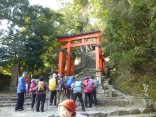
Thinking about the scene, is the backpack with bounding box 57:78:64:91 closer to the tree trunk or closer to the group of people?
the group of people

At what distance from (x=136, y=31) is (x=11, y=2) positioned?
9.39 meters

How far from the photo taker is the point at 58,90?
1129cm

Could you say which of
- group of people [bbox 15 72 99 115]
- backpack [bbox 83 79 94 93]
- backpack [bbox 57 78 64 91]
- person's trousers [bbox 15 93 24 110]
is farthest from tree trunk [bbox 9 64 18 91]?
backpack [bbox 83 79 94 93]

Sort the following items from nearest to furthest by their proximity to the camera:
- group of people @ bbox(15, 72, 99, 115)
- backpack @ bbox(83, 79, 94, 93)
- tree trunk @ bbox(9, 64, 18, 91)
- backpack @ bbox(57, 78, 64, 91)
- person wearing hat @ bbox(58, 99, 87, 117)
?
person wearing hat @ bbox(58, 99, 87, 117) < group of people @ bbox(15, 72, 99, 115) < backpack @ bbox(83, 79, 94, 93) < backpack @ bbox(57, 78, 64, 91) < tree trunk @ bbox(9, 64, 18, 91)

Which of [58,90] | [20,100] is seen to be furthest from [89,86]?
[20,100]

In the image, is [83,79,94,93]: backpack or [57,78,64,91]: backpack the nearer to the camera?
[83,79,94,93]: backpack

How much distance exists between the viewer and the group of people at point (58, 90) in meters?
9.45

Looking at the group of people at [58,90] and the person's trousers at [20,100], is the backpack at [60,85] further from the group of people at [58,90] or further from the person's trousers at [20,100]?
the person's trousers at [20,100]

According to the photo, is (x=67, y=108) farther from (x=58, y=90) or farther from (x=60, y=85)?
(x=58, y=90)

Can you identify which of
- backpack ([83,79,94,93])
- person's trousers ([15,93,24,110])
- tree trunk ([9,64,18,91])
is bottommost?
person's trousers ([15,93,24,110])

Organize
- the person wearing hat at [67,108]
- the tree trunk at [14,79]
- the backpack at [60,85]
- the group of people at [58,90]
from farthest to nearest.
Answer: the tree trunk at [14,79] < the backpack at [60,85] < the group of people at [58,90] < the person wearing hat at [67,108]

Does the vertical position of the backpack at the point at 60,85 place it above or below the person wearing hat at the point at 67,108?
above

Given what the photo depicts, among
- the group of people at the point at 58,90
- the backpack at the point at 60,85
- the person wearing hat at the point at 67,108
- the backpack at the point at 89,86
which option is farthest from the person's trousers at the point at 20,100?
the person wearing hat at the point at 67,108

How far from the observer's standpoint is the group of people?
31.0 feet
